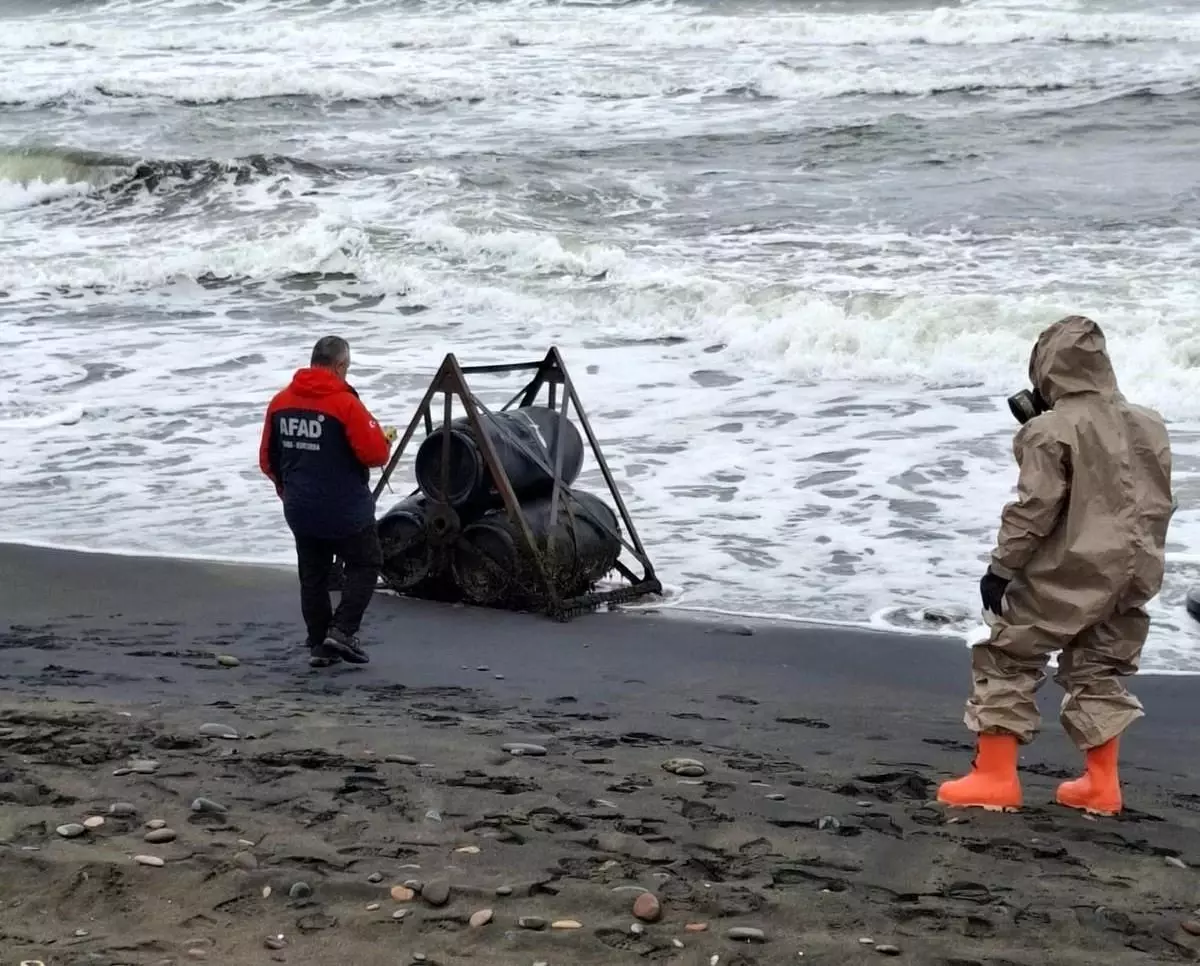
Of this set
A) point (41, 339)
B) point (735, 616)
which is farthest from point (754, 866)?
point (41, 339)

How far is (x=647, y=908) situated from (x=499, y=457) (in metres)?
3.75

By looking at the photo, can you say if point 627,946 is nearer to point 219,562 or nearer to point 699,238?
point 219,562

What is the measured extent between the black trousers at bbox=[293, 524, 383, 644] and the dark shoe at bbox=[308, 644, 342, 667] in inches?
2.6

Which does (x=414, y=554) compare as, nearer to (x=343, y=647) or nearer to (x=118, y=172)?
(x=343, y=647)

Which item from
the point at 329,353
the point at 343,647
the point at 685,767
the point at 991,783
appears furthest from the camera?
the point at 343,647

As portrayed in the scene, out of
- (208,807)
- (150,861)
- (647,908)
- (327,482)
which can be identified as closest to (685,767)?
(647,908)

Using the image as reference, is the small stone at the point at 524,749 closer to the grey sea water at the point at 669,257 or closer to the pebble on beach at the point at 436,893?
the pebble on beach at the point at 436,893

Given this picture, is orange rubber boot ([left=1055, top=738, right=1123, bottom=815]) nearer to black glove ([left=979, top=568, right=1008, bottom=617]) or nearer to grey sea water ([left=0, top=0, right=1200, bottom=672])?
black glove ([left=979, top=568, right=1008, bottom=617])

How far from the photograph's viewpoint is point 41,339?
14555 mm

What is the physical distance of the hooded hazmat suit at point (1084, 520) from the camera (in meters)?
4.65


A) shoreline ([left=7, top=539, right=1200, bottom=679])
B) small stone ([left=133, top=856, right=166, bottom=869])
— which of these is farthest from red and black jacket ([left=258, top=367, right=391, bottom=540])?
small stone ([left=133, top=856, right=166, bottom=869])

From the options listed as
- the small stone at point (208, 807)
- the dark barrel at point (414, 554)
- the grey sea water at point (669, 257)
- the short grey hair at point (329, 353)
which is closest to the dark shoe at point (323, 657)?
the dark barrel at point (414, 554)

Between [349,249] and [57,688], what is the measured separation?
1276 centimetres

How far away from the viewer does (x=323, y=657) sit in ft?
21.7
